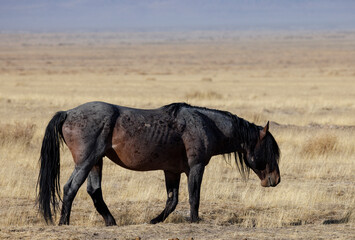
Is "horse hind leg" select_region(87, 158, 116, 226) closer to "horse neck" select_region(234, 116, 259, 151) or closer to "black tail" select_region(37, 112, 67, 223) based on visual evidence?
"black tail" select_region(37, 112, 67, 223)

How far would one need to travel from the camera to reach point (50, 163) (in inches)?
313

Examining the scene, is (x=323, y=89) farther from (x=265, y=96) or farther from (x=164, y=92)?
(x=164, y=92)

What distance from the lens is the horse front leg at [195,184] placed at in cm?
796

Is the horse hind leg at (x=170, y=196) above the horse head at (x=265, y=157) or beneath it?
beneath

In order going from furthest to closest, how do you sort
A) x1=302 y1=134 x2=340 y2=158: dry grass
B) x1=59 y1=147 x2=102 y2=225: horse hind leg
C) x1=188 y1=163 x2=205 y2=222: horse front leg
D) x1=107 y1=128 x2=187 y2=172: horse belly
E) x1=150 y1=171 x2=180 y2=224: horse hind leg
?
x1=302 y1=134 x2=340 y2=158: dry grass < x1=150 y1=171 x2=180 y2=224: horse hind leg < x1=188 y1=163 x2=205 y2=222: horse front leg < x1=107 y1=128 x2=187 y2=172: horse belly < x1=59 y1=147 x2=102 y2=225: horse hind leg

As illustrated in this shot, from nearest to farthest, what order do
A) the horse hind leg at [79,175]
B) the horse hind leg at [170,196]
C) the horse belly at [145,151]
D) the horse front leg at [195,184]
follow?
the horse hind leg at [79,175] < the horse belly at [145,151] < the horse front leg at [195,184] < the horse hind leg at [170,196]

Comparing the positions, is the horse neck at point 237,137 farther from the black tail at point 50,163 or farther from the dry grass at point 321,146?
the dry grass at point 321,146

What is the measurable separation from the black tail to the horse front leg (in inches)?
62.3

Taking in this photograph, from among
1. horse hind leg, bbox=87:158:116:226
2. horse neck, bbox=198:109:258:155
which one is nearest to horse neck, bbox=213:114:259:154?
horse neck, bbox=198:109:258:155

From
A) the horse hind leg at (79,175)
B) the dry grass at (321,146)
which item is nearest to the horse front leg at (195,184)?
the horse hind leg at (79,175)

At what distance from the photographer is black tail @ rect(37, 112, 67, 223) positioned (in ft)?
25.6

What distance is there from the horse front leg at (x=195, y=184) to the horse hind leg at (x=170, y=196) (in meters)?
0.32

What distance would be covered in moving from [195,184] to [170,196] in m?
0.54

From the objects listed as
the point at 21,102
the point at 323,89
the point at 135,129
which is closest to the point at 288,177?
the point at 135,129
